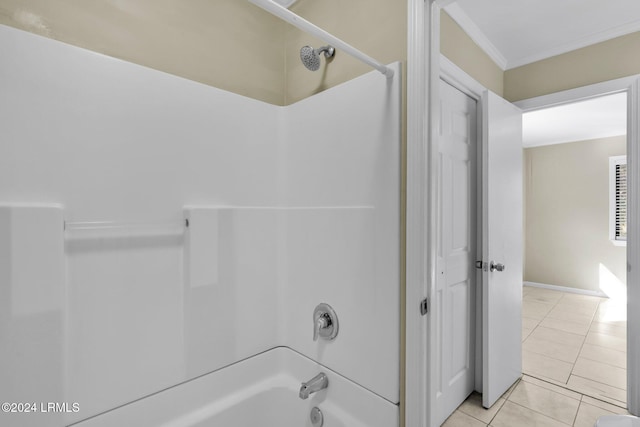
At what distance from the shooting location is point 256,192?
157 centimetres

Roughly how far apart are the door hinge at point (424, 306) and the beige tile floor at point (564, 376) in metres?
1.24

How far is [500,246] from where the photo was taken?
6.86 ft

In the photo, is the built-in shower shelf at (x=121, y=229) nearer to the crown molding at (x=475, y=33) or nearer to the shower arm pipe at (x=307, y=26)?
the shower arm pipe at (x=307, y=26)

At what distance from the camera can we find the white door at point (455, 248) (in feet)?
6.06

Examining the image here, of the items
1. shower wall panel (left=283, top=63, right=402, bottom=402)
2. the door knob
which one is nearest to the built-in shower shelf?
shower wall panel (left=283, top=63, right=402, bottom=402)

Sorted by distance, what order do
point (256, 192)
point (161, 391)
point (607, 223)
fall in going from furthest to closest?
point (607, 223) → point (256, 192) → point (161, 391)

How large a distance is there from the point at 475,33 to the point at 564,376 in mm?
2697

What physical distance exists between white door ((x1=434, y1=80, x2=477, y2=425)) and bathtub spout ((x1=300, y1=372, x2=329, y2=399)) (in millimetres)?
774

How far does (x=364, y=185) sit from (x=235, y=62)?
3.02 feet

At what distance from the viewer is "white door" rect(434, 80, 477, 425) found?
185cm

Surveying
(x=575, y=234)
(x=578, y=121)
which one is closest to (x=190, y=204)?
(x=578, y=121)

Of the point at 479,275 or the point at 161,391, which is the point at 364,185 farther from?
the point at 479,275

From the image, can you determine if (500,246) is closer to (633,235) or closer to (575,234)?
(633,235)

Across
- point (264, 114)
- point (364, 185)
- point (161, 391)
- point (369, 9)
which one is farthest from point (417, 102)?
point (161, 391)
